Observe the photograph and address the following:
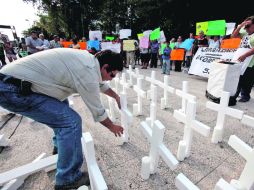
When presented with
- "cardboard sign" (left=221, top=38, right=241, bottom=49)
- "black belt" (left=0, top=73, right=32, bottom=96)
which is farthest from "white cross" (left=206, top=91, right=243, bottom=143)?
"cardboard sign" (left=221, top=38, right=241, bottom=49)

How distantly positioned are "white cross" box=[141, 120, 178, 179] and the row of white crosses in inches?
20.6

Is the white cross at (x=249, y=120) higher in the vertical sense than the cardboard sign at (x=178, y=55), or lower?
lower

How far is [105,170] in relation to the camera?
71.6 inches

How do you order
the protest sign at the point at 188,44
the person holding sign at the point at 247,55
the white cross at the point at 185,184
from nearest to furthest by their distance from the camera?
the white cross at the point at 185,184 < the person holding sign at the point at 247,55 < the protest sign at the point at 188,44

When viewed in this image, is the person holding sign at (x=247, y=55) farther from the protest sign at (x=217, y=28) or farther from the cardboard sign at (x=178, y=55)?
the cardboard sign at (x=178, y=55)

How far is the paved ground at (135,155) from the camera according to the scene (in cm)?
167

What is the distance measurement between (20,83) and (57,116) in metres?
0.37

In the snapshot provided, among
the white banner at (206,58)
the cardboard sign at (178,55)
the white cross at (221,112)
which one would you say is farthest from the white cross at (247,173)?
the cardboard sign at (178,55)

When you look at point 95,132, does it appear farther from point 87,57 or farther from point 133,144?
point 87,57

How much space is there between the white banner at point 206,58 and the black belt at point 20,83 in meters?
5.46

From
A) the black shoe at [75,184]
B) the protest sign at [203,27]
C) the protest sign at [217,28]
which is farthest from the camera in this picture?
the protest sign at [203,27]

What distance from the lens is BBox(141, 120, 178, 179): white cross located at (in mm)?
1340

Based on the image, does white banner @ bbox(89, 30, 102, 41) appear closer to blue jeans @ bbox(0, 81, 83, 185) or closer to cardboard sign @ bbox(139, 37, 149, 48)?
cardboard sign @ bbox(139, 37, 149, 48)

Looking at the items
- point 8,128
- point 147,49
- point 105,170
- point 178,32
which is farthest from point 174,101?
point 178,32
